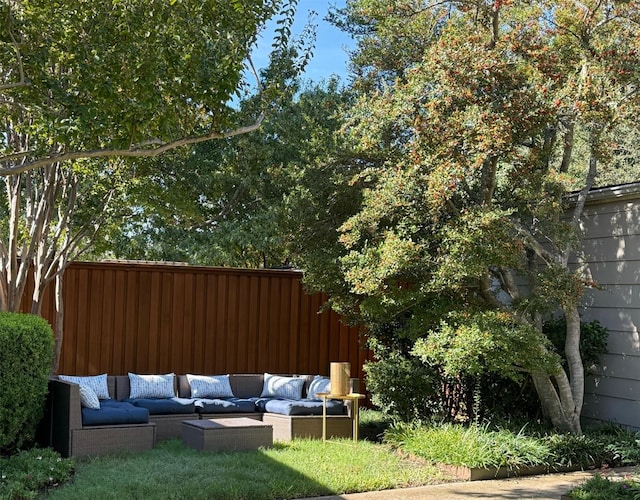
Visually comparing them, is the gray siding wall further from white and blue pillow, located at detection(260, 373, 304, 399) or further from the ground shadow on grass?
the ground shadow on grass

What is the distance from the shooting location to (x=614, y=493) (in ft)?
19.2

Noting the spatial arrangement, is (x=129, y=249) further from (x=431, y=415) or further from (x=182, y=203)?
(x=431, y=415)

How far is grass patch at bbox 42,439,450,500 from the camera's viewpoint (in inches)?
252

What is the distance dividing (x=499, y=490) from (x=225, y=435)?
2860 millimetres

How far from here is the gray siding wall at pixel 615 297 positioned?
9211 millimetres

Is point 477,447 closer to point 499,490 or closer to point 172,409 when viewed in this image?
point 499,490

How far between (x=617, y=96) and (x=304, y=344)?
20.0 feet

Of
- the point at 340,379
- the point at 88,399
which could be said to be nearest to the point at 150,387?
the point at 88,399

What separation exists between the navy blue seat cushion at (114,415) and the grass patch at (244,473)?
39 centimetres

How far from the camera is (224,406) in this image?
9.31m

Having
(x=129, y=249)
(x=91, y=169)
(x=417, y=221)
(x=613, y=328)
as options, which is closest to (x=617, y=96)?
(x=417, y=221)

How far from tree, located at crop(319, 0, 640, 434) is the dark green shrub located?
11.0 ft

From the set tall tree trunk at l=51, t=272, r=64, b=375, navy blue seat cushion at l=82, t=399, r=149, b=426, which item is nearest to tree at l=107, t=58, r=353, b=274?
tall tree trunk at l=51, t=272, r=64, b=375

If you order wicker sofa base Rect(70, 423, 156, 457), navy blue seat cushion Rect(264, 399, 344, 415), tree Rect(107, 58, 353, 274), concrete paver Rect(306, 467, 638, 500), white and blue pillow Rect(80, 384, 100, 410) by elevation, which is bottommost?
concrete paver Rect(306, 467, 638, 500)
